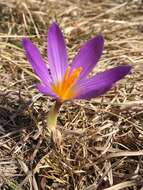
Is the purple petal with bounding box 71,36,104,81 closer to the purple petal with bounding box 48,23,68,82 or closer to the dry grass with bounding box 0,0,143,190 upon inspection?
the purple petal with bounding box 48,23,68,82

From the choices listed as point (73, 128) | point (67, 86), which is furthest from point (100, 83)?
point (73, 128)

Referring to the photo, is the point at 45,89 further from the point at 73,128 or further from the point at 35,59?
the point at 73,128

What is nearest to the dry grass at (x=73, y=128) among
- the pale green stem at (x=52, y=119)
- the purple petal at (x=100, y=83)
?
the pale green stem at (x=52, y=119)

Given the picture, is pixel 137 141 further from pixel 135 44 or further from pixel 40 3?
pixel 40 3

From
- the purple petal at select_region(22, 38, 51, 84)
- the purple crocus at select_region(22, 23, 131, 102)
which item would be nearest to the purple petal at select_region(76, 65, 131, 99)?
the purple crocus at select_region(22, 23, 131, 102)

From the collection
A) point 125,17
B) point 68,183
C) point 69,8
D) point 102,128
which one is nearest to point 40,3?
point 69,8

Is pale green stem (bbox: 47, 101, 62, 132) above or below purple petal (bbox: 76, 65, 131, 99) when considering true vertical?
below
